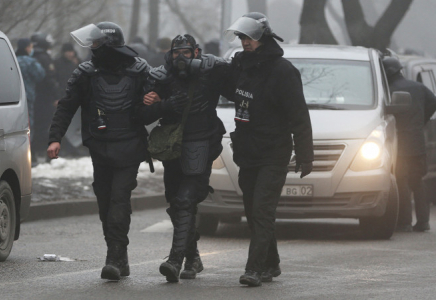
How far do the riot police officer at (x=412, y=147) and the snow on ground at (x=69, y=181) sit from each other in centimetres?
398

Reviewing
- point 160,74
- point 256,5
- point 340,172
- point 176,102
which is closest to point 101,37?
point 160,74

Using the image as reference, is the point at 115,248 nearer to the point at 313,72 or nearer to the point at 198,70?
the point at 198,70

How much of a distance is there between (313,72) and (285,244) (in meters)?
2.16

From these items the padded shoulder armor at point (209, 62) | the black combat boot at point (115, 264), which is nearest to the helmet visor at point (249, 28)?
the padded shoulder armor at point (209, 62)

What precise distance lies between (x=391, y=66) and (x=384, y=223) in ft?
6.92

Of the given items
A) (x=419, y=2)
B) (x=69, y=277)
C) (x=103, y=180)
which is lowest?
(x=419, y=2)

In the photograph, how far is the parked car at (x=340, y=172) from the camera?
10719 mm

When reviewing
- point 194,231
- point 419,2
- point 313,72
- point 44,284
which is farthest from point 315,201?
point 419,2

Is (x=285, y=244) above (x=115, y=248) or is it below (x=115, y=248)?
below

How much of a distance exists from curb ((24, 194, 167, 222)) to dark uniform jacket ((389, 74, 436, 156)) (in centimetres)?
375

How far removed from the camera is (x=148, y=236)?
37.1 ft

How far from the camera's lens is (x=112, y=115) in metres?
7.87

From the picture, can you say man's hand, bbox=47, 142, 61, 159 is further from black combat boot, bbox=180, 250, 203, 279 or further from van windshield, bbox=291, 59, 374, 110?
van windshield, bbox=291, 59, 374, 110

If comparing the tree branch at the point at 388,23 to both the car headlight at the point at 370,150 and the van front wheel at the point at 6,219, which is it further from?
the van front wheel at the point at 6,219
